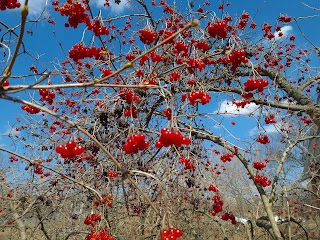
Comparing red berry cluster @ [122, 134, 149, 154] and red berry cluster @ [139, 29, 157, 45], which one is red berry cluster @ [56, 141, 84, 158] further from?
red berry cluster @ [139, 29, 157, 45]

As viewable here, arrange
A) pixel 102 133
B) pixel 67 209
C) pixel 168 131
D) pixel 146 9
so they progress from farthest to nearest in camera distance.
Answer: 1. pixel 67 209
2. pixel 146 9
3. pixel 102 133
4. pixel 168 131

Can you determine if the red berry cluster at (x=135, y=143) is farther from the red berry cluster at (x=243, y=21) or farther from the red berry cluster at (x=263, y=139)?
the red berry cluster at (x=243, y=21)

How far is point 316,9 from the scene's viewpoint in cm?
481

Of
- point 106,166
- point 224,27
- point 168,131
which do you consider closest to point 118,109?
point 106,166

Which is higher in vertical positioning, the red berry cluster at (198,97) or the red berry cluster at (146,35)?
the red berry cluster at (146,35)

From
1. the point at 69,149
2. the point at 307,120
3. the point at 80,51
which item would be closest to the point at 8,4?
the point at 80,51

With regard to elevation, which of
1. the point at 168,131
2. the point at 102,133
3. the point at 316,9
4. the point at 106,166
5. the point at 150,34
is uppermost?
the point at 316,9

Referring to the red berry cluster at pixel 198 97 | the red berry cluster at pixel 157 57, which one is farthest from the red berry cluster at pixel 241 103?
the red berry cluster at pixel 198 97

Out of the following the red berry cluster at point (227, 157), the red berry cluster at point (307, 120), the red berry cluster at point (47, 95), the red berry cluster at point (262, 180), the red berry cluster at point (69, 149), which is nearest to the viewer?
the red berry cluster at point (69, 149)

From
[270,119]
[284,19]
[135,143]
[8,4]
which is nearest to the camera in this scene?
[135,143]

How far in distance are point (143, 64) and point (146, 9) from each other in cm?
142

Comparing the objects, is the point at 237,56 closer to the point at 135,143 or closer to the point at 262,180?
the point at 262,180

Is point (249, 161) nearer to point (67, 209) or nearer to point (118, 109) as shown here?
point (118, 109)

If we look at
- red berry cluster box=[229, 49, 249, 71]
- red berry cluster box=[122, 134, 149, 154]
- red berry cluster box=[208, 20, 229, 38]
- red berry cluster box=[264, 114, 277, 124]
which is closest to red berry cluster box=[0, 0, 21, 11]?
red berry cluster box=[122, 134, 149, 154]
